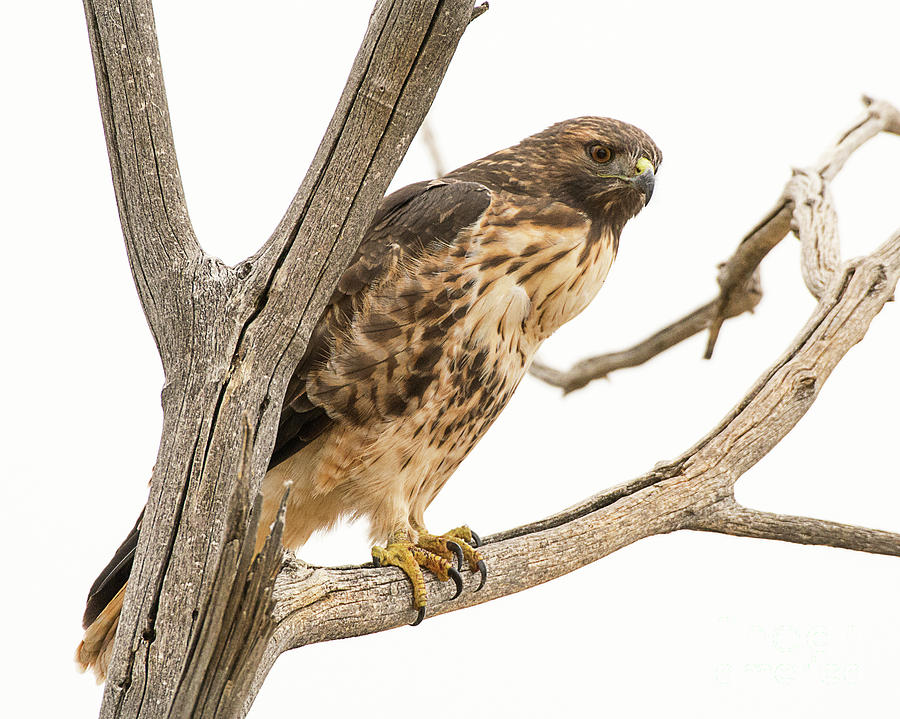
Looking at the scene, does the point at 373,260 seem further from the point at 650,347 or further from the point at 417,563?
the point at 650,347

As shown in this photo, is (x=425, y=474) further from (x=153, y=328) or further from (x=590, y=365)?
(x=590, y=365)

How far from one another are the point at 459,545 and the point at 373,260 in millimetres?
753

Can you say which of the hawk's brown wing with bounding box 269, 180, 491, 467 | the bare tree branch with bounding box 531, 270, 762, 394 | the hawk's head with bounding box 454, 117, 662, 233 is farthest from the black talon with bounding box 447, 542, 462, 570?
the bare tree branch with bounding box 531, 270, 762, 394

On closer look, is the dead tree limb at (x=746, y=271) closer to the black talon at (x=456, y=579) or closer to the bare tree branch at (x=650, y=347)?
the bare tree branch at (x=650, y=347)

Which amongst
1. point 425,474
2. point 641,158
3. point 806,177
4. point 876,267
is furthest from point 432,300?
point 806,177

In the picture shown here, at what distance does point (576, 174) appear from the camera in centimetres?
258

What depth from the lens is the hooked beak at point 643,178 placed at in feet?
8.27

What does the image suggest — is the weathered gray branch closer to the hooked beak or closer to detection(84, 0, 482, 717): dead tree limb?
detection(84, 0, 482, 717): dead tree limb

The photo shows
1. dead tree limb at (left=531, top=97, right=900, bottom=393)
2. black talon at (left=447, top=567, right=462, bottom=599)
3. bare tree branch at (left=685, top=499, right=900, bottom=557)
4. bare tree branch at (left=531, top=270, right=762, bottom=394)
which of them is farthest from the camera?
bare tree branch at (left=531, top=270, right=762, bottom=394)

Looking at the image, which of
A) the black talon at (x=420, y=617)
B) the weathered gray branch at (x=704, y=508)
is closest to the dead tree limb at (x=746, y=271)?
the weathered gray branch at (x=704, y=508)

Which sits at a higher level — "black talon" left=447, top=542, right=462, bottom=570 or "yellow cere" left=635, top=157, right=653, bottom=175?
"yellow cere" left=635, top=157, right=653, bottom=175

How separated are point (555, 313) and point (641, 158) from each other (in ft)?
1.55

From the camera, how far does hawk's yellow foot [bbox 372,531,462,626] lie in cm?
231

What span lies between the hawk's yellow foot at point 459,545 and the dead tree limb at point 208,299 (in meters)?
0.77
